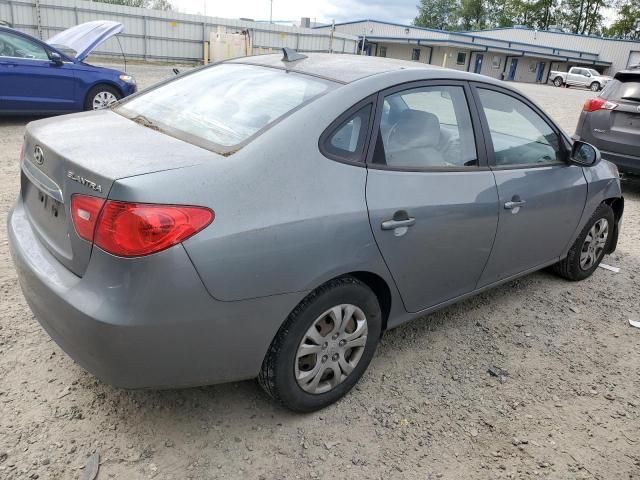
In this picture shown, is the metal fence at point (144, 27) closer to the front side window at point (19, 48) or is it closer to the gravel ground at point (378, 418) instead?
the front side window at point (19, 48)

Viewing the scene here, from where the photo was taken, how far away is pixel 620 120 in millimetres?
7004

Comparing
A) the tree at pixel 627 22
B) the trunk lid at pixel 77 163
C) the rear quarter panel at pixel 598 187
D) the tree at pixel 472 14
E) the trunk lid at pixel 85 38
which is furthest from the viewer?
the tree at pixel 472 14

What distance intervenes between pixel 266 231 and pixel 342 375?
3.18ft

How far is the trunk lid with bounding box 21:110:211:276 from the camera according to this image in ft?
6.68

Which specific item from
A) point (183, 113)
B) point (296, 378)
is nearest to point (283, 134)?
point (183, 113)

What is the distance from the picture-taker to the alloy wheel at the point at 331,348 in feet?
8.01

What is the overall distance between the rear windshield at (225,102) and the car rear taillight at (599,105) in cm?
583

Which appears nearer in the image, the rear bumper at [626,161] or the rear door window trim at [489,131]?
the rear door window trim at [489,131]

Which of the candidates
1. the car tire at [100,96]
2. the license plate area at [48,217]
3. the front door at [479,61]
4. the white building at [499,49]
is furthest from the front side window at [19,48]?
the front door at [479,61]

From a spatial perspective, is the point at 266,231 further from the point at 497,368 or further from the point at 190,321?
the point at 497,368

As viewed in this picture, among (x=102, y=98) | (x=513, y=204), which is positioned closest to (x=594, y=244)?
(x=513, y=204)

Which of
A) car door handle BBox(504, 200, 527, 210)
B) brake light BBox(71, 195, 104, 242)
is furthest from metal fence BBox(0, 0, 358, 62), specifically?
brake light BBox(71, 195, 104, 242)

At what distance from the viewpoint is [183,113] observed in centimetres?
271

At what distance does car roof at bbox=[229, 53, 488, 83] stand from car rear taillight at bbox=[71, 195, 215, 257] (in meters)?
1.14
